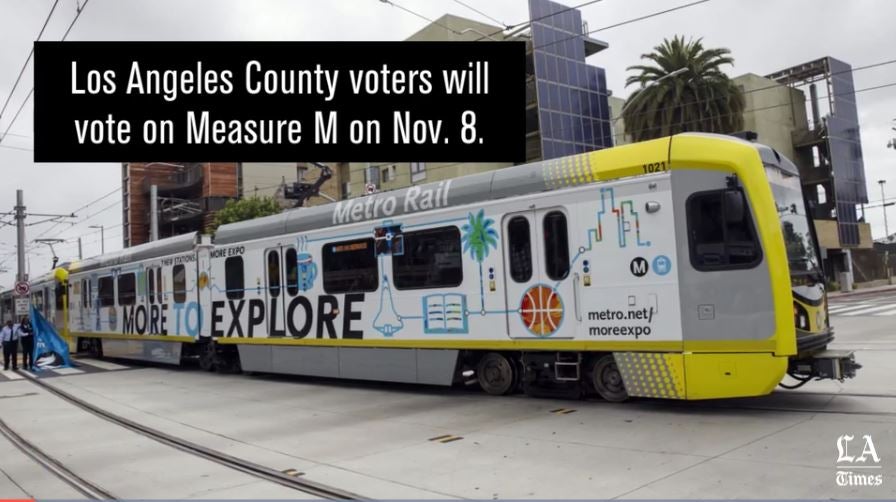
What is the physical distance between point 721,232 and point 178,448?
6690 millimetres

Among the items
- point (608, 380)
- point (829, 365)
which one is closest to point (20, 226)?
point (608, 380)

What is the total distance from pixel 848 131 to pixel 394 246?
47905 mm

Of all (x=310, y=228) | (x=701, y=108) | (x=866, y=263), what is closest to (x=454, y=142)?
(x=310, y=228)

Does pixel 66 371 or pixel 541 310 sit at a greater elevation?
pixel 541 310

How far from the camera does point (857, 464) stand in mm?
5992

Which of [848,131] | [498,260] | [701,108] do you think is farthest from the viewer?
[848,131]

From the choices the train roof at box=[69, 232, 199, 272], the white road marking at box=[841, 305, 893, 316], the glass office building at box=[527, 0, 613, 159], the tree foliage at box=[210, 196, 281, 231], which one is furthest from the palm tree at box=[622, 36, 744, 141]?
the train roof at box=[69, 232, 199, 272]

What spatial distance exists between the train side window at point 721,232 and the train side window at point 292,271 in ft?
24.8

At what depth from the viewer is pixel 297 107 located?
12.7 m

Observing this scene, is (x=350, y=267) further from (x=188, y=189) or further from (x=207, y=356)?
(x=188, y=189)

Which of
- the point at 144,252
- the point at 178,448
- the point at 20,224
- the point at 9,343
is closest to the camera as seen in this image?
the point at 178,448

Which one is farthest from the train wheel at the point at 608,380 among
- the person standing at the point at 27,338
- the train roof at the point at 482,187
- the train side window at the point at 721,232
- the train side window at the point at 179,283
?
the person standing at the point at 27,338

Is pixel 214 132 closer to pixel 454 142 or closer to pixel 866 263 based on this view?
pixel 454 142

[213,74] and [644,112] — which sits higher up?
[644,112]
